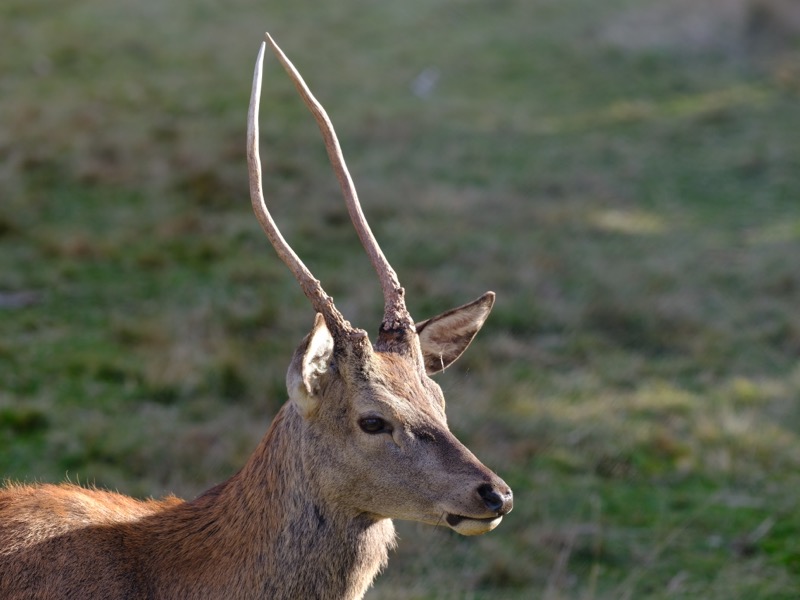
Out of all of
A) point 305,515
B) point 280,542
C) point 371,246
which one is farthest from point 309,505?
point 371,246

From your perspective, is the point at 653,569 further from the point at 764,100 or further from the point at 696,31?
the point at 696,31

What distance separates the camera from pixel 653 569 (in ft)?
19.4

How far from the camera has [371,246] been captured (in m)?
4.11

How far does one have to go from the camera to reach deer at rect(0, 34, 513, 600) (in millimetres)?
3631

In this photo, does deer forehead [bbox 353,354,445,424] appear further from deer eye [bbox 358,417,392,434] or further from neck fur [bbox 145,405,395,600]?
neck fur [bbox 145,405,395,600]

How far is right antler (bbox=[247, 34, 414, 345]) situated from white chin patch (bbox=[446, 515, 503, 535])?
0.68m

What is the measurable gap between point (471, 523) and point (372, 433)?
434 mm

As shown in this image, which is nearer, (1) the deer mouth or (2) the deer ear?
(1) the deer mouth

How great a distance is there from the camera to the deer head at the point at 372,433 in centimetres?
357

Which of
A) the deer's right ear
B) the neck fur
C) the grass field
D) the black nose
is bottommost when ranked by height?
the grass field

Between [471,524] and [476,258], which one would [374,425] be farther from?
[476,258]

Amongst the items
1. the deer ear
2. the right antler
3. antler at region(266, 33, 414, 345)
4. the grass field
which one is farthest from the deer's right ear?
the grass field

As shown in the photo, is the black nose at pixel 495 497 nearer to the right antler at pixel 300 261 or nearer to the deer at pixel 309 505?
the deer at pixel 309 505

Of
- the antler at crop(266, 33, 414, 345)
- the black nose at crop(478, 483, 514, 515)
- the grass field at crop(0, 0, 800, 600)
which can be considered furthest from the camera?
the grass field at crop(0, 0, 800, 600)
